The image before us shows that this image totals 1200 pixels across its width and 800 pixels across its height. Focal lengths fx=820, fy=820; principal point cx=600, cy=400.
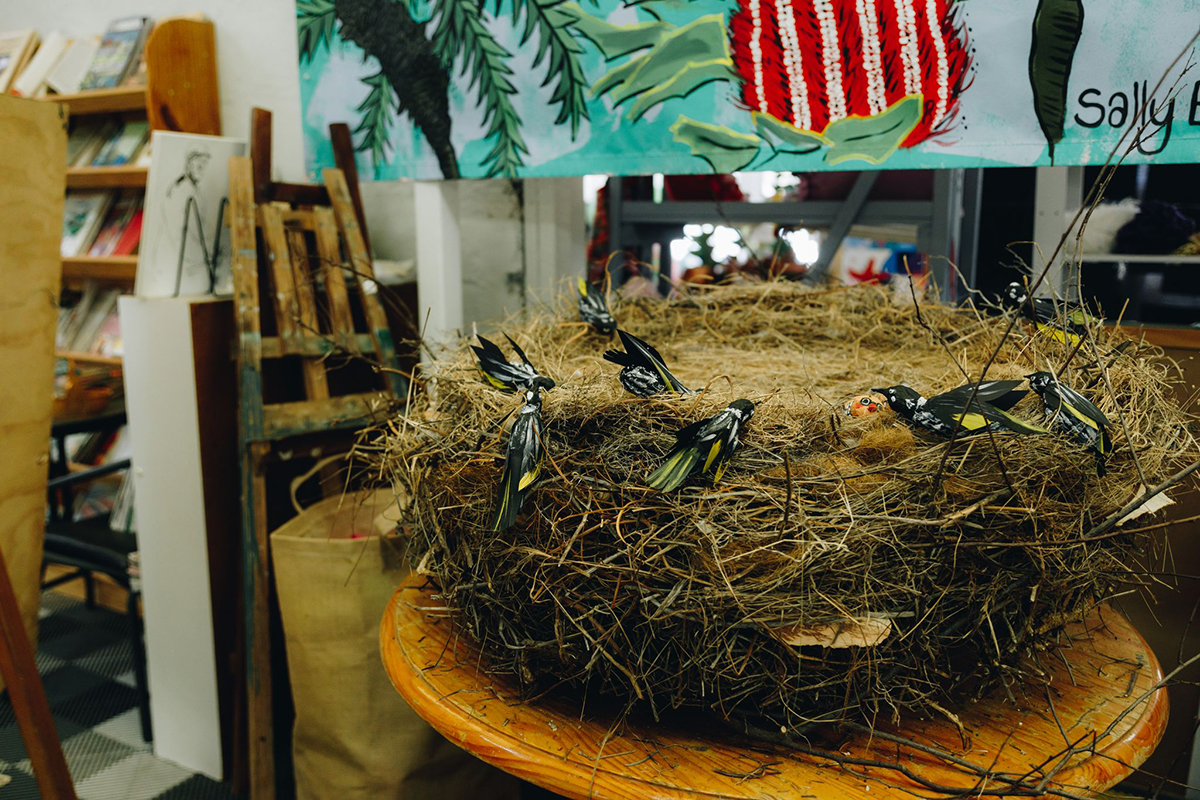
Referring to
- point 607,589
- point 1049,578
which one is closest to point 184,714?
point 607,589

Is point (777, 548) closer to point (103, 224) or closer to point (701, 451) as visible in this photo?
point (701, 451)

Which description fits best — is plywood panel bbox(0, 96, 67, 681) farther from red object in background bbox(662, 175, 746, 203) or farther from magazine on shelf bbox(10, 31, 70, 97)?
magazine on shelf bbox(10, 31, 70, 97)

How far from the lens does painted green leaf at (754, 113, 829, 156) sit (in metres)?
1.44

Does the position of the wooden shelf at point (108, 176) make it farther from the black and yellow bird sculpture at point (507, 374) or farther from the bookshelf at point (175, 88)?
the black and yellow bird sculpture at point (507, 374)

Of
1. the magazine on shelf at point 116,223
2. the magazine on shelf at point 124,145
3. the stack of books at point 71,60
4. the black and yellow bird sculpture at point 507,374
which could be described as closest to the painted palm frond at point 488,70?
the black and yellow bird sculpture at point 507,374

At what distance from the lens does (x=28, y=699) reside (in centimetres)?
128

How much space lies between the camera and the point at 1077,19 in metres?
1.22

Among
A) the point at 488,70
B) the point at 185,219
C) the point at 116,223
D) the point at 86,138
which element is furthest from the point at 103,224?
the point at 488,70

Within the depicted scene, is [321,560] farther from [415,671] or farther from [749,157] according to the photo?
[749,157]

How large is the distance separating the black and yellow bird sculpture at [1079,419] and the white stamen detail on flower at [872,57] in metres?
0.70

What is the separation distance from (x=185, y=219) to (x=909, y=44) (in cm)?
160

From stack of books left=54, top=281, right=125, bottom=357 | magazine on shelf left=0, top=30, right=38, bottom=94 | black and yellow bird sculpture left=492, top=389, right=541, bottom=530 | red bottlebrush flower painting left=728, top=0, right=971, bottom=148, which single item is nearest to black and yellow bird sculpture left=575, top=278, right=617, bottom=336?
red bottlebrush flower painting left=728, top=0, right=971, bottom=148

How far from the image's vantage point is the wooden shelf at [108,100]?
2.74m

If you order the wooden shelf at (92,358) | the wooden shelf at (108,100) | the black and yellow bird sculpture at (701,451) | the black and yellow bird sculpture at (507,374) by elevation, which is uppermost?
the wooden shelf at (108,100)
